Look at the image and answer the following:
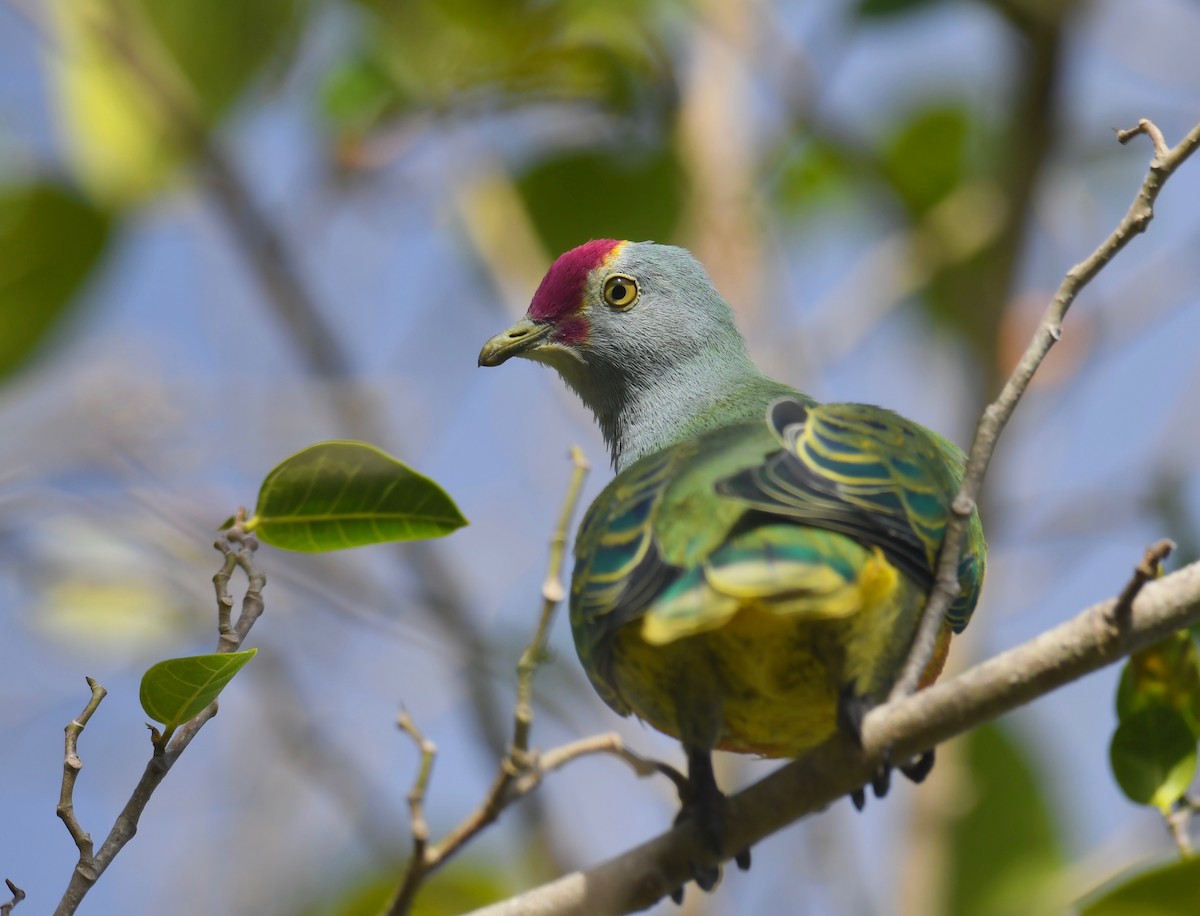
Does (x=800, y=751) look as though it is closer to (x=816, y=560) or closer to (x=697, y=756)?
(x=697, y=756)

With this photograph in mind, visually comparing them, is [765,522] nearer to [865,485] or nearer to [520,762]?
[865,485]

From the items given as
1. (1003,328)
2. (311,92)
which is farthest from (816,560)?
(311,92)

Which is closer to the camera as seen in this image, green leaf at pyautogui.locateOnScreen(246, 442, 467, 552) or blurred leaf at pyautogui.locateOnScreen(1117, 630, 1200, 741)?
green leaf at pyautogui.locateOnScreen(246, 442, 467, 552)

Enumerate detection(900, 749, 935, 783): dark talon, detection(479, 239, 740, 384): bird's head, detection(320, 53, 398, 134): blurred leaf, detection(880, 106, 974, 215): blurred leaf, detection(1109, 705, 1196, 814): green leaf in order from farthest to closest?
detection(880, 106, 974, 215): blurred leaf
detection(320, 53, 398, 134): blurred leaf
detection(479, 239, 740, 384): bird's head
detection(900, 749, 935, 783): dark talon
detection(1109, 705, 1196, 814): green leaf

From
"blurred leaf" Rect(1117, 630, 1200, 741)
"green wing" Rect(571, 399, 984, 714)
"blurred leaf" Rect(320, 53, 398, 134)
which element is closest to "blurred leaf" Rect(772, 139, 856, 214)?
"blurred leaf" Rect(320, 53, 398, 134)

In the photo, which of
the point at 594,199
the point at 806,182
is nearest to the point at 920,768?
the point at 594,199

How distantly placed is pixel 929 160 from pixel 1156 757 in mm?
4297

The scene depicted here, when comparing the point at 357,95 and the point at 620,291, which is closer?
the point at 620,291

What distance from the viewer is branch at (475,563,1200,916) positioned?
2.36 m

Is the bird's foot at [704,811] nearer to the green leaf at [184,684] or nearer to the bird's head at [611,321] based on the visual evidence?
the green leaf at [184,684]

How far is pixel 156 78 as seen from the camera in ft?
16.9

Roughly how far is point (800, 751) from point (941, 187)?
4071mm

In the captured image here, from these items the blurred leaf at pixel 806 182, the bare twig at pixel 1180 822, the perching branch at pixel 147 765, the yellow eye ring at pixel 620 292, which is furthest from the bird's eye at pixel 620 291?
the blurred leaf at pixel 806 182

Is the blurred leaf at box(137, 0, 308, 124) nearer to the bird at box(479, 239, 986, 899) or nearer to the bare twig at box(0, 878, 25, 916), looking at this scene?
the bird at box(479, 239, 986, 899)
